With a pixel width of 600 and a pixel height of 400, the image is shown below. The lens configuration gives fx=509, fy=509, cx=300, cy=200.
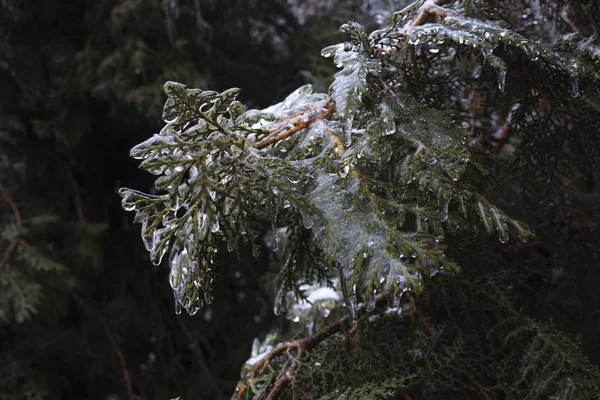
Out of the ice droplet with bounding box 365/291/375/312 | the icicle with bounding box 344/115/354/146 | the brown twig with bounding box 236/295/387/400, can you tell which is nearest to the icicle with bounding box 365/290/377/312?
the ice droplet with bounding box 365/291/375/312

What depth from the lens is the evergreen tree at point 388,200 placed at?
78 cm

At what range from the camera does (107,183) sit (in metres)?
3.11

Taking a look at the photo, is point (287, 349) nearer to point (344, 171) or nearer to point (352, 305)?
point (352, 305)

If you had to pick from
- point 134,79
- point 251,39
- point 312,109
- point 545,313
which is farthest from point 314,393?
point 251,39

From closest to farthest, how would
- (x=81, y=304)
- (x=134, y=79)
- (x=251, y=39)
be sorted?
1. (x=134, y=79)
2. (x=81, y=304)
3. (x=251, y=39)

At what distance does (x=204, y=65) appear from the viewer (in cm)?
275

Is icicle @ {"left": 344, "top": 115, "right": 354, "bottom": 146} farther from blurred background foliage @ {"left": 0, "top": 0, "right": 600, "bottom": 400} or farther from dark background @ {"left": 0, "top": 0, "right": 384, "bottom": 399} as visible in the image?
blurred background foliage @ {"left": 0, "top": 0, "right": 600, "bottom": 400}

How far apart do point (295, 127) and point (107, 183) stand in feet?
8.11

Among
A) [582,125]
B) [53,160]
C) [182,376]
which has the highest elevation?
[582,125]

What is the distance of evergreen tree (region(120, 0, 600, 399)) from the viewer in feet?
2.55

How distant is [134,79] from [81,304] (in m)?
1.22

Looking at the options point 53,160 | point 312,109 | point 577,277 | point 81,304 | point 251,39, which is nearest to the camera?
point 312,109

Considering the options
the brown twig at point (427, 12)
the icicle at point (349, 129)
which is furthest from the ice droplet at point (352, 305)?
the brown twig at point (427, 12)

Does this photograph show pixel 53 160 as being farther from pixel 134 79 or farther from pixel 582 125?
pixel 582 125
